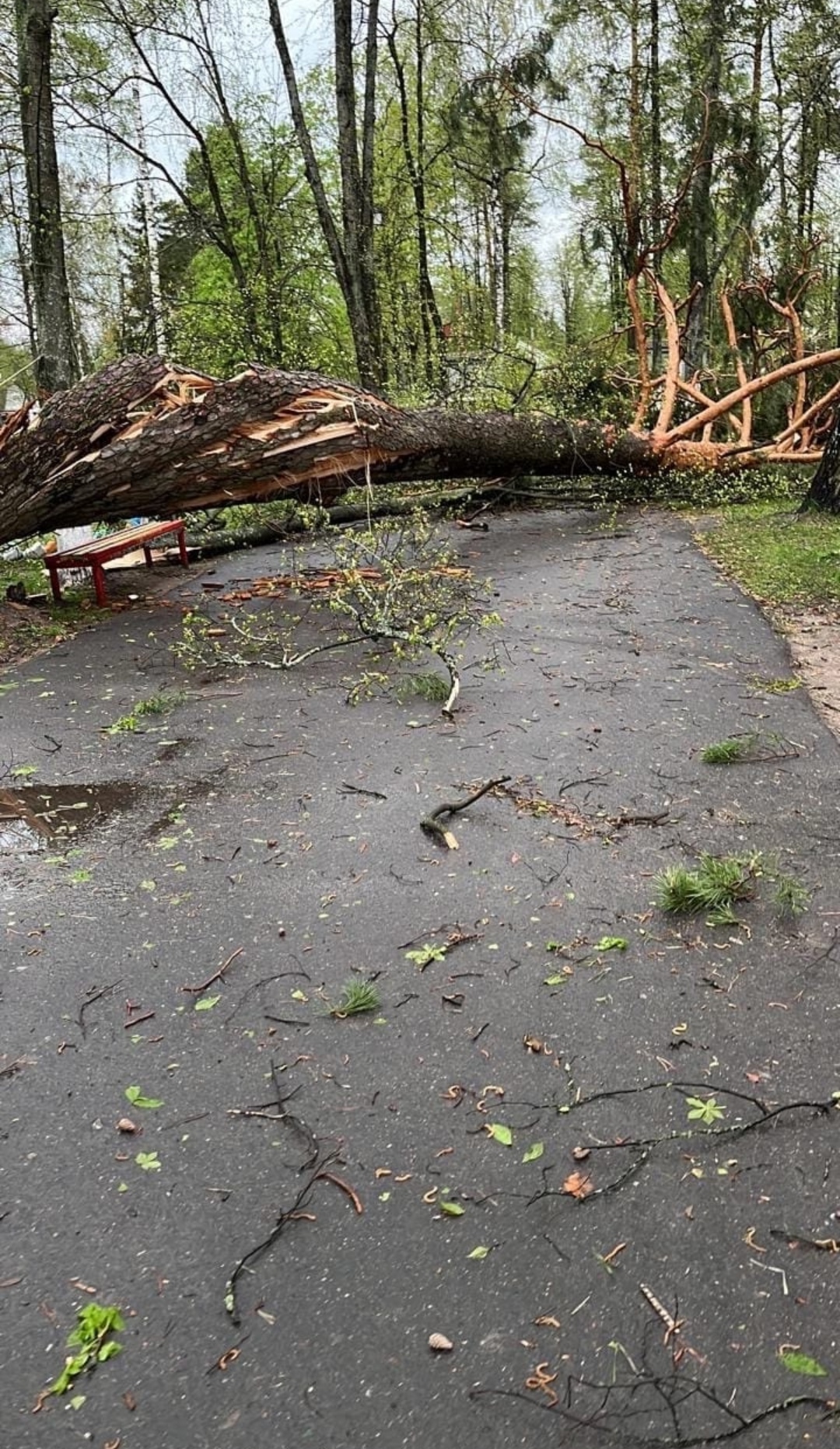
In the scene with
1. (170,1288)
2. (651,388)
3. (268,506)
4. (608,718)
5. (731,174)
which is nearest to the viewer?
(170,1288)

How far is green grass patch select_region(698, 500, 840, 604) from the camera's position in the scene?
659 cm

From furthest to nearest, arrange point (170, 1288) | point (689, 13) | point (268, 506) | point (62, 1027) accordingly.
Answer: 1. point (689, 13)
2. point (268, 506)
3. point (62, 1027)
4. point (170, 1288)

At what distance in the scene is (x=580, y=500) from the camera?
1132cm

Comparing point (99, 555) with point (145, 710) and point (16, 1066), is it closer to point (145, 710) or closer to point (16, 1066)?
point (145, 710)

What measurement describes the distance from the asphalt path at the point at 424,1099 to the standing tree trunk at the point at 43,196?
6.90 meters

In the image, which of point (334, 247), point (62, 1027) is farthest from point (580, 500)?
point (62, 1027)

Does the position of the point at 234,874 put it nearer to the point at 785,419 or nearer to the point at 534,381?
the point at 534,381

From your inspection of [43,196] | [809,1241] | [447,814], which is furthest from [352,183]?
[809,1241]

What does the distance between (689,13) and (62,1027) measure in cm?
1921

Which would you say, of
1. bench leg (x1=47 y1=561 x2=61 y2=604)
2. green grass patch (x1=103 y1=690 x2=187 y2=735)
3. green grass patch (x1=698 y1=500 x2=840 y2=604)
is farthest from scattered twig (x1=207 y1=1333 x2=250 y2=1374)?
bench leg (x1=47 y1=561 x2=61 y2=604)

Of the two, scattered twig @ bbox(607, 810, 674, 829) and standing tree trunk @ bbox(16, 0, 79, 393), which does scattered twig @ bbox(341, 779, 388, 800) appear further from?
standing tree trunk @ bbox(16, 0, 79, 393)

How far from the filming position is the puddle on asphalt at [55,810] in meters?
3.38

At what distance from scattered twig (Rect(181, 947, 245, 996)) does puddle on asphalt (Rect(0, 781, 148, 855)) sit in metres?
1.10

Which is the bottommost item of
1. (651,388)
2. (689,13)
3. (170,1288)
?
(170,1288)
